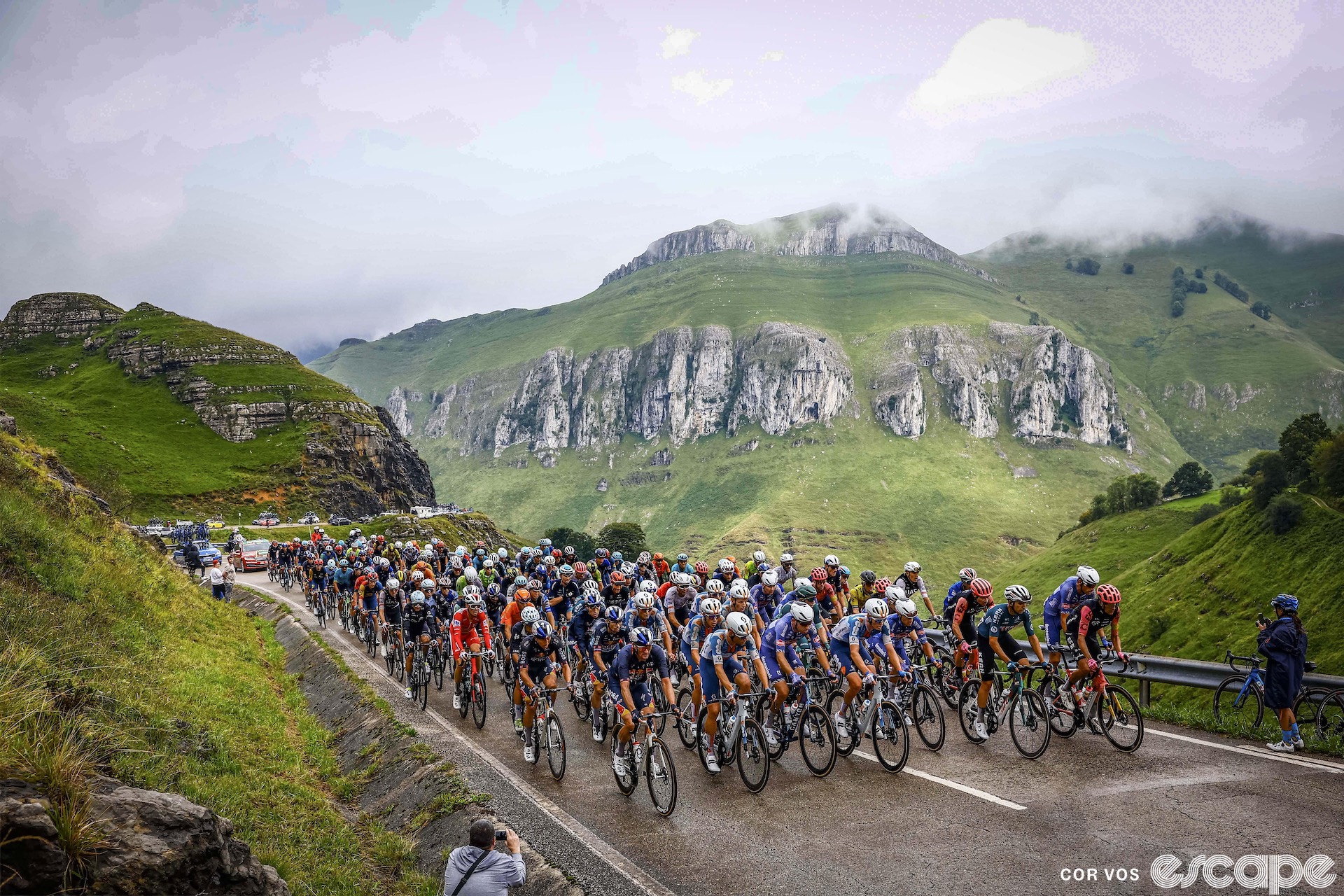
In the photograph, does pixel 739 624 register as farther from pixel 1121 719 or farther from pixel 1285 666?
pixel 1285 666

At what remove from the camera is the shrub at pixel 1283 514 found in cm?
5691

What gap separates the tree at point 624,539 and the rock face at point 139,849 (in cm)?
12508

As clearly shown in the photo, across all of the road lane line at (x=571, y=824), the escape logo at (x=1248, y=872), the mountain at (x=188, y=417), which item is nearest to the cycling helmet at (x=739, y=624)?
the road lane line at (x=571, y=824)

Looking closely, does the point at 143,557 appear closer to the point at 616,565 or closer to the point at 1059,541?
the point at 616,565

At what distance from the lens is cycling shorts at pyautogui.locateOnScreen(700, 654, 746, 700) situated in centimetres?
1183

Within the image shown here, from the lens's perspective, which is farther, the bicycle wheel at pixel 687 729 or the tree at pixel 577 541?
the tree at pixel 577 541

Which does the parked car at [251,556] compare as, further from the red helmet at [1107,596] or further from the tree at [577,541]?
the tree at [577,541]

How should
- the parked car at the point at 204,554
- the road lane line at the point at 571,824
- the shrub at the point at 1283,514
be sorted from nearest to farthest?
the road lane line at the point at 571,824, the parked car at the point at 204,554, the shrub at the point at 1283,514

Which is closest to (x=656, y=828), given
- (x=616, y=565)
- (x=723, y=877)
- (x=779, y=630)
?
(x=723, y=877)

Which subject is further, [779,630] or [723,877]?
[779,630]

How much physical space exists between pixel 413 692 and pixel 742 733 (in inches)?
442

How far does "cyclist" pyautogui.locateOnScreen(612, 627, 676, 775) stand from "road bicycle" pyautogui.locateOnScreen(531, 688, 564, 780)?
1.41 meters

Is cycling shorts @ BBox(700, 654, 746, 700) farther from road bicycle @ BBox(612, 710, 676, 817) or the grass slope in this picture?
the grass slope

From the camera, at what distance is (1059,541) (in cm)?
13125
